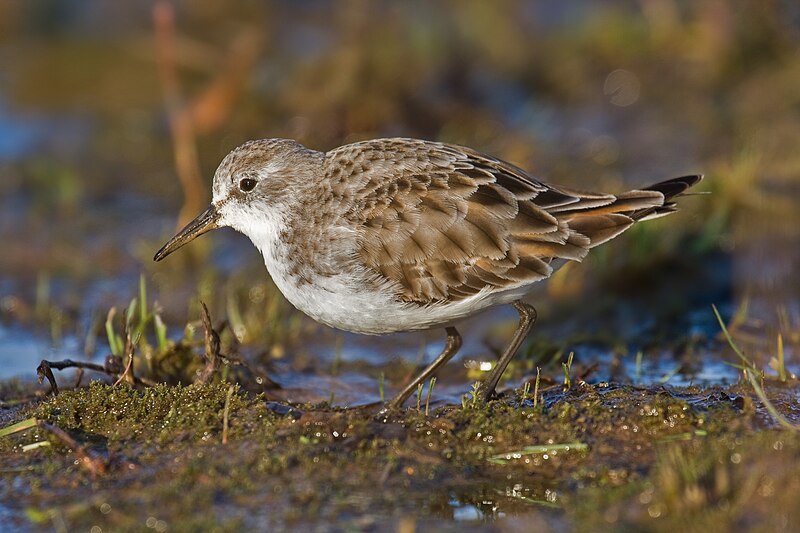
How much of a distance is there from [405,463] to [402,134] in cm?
725

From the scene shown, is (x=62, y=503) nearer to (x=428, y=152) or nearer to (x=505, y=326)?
(x=428, y=152)

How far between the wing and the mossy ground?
0.86 m

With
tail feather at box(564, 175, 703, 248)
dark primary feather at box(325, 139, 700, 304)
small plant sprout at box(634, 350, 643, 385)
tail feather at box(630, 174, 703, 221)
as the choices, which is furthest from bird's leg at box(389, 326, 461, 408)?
tail feather at box(630, 174, 703, 221)

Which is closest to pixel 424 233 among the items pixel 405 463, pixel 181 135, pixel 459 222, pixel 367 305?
pixel 459 222

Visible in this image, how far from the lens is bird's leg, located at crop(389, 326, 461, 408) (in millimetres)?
7680

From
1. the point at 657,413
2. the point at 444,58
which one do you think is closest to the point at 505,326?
the point at 657,413

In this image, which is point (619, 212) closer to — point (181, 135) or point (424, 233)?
point (424, 233)

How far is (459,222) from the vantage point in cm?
746

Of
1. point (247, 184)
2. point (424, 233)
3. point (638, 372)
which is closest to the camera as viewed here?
point (424, 233)

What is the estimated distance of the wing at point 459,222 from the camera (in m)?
7.41

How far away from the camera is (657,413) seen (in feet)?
22.1

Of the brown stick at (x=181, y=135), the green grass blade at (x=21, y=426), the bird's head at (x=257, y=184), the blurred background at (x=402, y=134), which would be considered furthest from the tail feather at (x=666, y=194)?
the brown stick at (x=181, y=135)

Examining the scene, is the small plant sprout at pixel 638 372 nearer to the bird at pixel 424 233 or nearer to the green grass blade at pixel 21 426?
the bird at pixel 424 233

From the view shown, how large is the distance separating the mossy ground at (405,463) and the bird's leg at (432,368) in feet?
1.64
